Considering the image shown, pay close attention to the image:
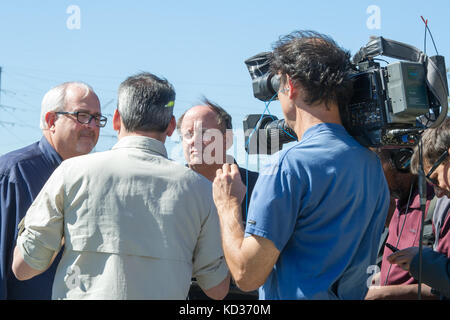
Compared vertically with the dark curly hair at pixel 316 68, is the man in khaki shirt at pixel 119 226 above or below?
below

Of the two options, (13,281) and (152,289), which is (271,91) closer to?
(152,289)

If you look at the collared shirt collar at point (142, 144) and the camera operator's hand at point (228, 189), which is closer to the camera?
the camera operator's hand at point (228, 189)

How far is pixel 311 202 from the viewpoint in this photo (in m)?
2.17

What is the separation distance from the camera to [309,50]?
92.8 inches

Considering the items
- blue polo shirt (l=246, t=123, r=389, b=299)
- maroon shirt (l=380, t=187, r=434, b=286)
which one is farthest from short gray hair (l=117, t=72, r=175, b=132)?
maroon shirt (l=380, t=187, r=434, b=286)

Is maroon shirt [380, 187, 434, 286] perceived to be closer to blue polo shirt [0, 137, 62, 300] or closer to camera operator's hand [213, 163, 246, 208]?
camera operator's hand [213, 163, 246, 208]

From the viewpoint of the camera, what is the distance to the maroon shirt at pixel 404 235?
356 cm

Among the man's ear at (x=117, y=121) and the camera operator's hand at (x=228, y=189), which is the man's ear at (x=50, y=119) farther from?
the camera operator's hand at (x=228, y=189)

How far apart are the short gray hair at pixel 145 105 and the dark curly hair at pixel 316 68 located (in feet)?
1.87

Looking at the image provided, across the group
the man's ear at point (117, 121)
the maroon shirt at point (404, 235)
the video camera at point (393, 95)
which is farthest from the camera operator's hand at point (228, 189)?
the maroon shirt at point (404, 235)

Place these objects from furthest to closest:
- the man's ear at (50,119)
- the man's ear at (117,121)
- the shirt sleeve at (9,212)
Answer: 1. the man's ear at (50,119)
2. the shirt sleeve at (9,212)
3. the man's ear at (117,121)

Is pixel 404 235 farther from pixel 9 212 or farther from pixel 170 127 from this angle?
pixel 9 212

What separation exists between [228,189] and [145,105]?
23.1 inches

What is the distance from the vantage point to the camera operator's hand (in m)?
2.39
